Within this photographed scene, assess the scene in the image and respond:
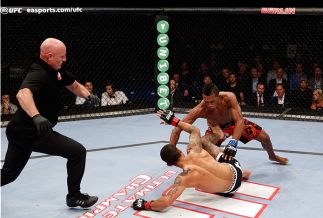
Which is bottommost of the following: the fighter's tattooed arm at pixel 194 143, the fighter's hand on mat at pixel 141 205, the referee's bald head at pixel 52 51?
the fighter's hand on mat at pixel 141 205

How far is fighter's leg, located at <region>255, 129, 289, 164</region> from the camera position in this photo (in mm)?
3902

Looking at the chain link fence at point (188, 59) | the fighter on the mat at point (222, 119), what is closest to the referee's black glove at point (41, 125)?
the fighter on the mat at point (222, 119)

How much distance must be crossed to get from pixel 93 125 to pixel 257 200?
3260mm

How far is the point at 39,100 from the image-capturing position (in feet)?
9.02

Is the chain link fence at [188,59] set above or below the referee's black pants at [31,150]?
above

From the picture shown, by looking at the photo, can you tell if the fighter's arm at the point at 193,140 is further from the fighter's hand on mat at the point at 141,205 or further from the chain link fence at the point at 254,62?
the chain link fence at the point at 254,62

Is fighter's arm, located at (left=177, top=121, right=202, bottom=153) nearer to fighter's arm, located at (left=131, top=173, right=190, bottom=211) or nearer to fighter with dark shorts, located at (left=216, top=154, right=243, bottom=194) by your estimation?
fighter's arm, located at (left=131, top=173, right=190, bottom=211)

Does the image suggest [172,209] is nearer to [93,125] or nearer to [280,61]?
[93,125]

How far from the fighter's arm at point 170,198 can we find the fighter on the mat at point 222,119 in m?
0.58

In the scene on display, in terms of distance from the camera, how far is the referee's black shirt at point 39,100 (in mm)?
2725

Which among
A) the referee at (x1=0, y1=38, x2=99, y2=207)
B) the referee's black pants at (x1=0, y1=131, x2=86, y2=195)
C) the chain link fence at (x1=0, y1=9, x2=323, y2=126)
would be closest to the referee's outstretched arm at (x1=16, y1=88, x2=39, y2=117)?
the referee at (x1=0, y1=38, x2=99, y2=207)

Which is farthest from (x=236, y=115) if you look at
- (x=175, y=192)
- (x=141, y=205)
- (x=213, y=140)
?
(x=141, y=205)

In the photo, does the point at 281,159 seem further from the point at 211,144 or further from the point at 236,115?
the point at 211,144

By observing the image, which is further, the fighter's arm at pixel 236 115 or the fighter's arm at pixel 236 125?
the fighter's arm at pixel 236 115
